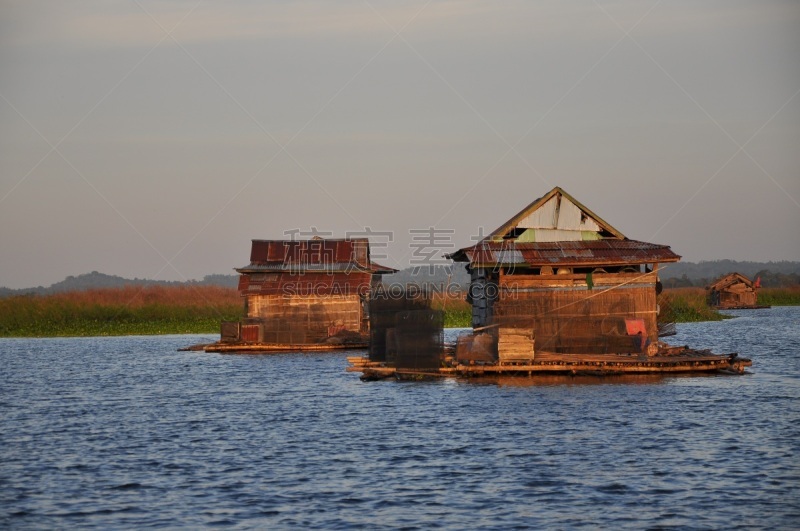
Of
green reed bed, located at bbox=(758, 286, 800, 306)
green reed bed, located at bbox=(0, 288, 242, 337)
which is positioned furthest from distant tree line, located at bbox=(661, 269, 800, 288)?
green reed bed, located at bbox=(0, 288, 242, 337)

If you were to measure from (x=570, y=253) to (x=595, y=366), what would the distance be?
17.7 ft

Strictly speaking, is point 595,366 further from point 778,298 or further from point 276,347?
point 778,298

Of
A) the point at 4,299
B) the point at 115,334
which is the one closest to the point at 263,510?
the point at 115,334

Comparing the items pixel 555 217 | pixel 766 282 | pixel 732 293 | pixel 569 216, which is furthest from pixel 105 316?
pixel 766 282

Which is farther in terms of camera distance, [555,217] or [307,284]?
[307,284]

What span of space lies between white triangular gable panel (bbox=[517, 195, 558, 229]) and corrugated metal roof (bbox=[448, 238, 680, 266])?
0.95m

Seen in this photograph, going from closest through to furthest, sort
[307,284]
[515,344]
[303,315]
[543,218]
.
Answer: [515,344] < [543,218] < [303,315] < [307,284]

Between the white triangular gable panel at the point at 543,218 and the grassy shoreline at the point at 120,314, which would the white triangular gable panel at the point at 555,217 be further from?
the grassy shoreline at the point at 120,314

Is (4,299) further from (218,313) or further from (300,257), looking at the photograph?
(300,257)

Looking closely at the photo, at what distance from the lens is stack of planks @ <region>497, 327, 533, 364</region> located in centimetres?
3700

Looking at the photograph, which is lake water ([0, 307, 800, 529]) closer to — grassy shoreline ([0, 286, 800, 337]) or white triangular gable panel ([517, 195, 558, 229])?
white triangular gable panel ([517, 195, 558, 229])

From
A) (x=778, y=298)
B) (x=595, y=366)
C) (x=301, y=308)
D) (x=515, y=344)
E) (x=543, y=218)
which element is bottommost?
(x=595, y=366)

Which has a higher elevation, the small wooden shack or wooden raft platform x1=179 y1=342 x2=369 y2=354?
the small wooden shack

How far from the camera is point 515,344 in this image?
3712 cm
